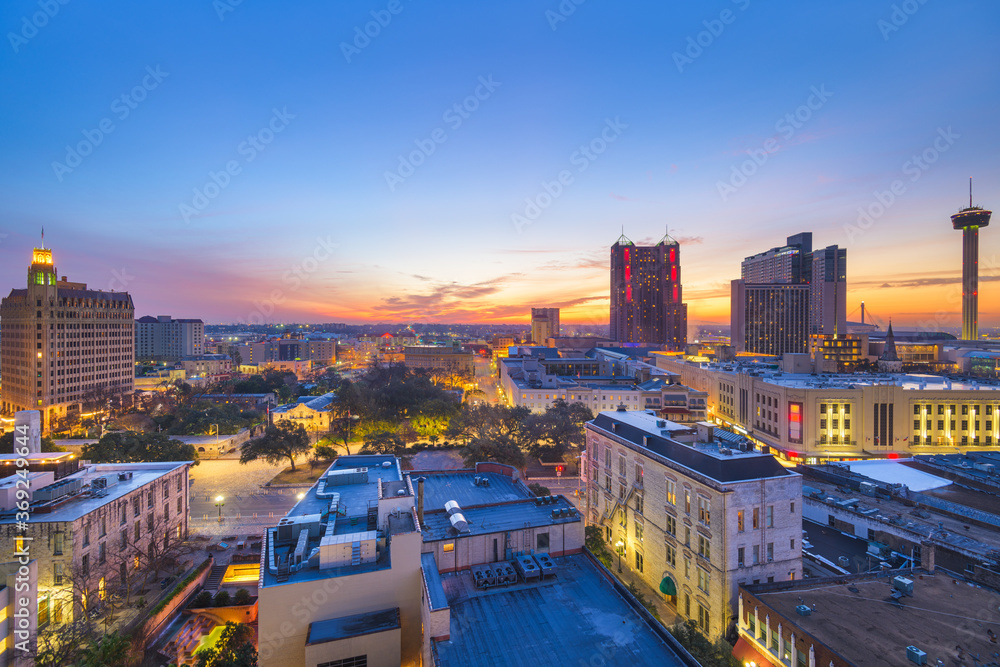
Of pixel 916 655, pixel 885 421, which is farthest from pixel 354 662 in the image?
pixel 885 421

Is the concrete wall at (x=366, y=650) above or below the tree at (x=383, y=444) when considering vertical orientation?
above

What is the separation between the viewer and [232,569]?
103 ft

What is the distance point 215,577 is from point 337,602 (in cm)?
2029

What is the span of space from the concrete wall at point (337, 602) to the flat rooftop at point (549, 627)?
2.20m

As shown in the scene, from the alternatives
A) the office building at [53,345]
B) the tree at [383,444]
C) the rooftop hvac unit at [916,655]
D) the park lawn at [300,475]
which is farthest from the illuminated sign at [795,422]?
the office building at [53,345]

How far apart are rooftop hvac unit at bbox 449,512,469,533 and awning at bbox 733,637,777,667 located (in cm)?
1437

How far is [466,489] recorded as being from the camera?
31.8m

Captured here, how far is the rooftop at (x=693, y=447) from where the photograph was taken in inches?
971

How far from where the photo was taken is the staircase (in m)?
30.5

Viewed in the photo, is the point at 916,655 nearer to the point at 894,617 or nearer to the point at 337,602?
the point at 894,617

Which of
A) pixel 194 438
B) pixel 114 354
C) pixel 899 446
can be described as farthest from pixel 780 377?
pixel 114 354

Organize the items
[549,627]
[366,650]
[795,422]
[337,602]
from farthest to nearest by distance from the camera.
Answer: [795,422]
[549,627]
[337,602]
[366,650]

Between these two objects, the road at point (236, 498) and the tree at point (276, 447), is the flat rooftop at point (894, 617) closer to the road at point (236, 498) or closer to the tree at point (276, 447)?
the road at point (236, 498)

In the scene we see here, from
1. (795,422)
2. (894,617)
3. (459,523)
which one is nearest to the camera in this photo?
(894,617)
